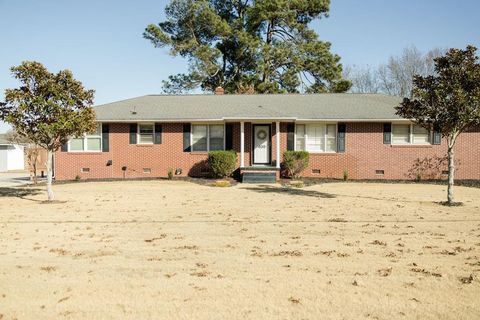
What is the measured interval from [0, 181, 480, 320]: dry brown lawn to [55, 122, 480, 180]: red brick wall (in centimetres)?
832

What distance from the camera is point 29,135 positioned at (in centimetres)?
1284

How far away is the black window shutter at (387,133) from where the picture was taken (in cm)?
2058

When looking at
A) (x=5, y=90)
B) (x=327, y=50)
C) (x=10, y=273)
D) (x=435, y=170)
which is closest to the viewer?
(x=10, y=273)

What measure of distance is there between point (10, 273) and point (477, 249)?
7.27 meters

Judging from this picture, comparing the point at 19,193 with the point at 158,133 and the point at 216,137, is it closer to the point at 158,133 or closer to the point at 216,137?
the point at 158,133

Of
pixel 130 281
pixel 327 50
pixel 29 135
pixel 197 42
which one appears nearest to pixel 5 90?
pixel 29 135

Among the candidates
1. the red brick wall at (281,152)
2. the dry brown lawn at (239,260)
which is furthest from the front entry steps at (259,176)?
the dry brown lawn at (239,260)

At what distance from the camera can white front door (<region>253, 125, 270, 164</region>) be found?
69.8 ft

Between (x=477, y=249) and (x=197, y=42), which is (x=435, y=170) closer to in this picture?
(x=477, y=249)

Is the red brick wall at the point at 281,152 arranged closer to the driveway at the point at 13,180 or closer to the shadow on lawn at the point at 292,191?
the driveway at the point at 13,180

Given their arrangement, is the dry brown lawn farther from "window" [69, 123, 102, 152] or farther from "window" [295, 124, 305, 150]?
"window" [69, 123, 102, 152]

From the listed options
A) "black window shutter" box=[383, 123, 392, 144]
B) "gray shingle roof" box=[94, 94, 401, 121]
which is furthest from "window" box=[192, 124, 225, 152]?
"black window shutter" box=[383, 123, 392, 144]

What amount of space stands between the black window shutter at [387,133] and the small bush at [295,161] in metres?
3.92

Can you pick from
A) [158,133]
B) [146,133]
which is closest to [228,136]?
[158,133]
